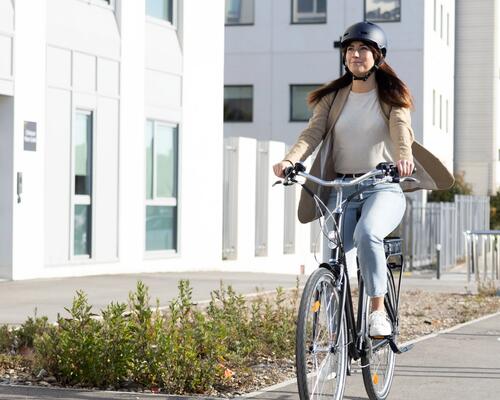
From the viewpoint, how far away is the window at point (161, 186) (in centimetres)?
2105

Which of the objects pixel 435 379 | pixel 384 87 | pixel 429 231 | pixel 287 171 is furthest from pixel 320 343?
pixel 429 231

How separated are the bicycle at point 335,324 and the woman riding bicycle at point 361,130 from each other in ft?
0.30

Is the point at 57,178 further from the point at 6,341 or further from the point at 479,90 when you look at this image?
the point at 479,90

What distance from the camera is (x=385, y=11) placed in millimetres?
40344

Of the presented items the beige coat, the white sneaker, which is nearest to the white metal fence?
the beige coat

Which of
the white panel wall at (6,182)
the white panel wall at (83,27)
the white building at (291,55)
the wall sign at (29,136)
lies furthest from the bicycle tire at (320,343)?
the white building at (291,55)

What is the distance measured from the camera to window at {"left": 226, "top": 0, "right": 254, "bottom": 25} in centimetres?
4141

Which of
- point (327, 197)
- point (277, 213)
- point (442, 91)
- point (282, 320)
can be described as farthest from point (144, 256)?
point (442, 91)

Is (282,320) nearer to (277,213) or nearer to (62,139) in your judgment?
(62,139)

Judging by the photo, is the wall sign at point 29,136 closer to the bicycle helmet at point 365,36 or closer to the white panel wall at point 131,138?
the white panel wall at point 131,138

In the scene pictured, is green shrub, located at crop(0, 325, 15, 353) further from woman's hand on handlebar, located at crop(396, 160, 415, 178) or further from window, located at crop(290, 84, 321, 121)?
window, located at crop(290, 84, 321, 121)

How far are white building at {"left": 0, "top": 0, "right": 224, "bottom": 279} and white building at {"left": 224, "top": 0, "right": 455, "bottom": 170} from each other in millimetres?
17608

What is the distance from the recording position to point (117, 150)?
19828 mm

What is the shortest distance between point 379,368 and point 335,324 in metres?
0.95
